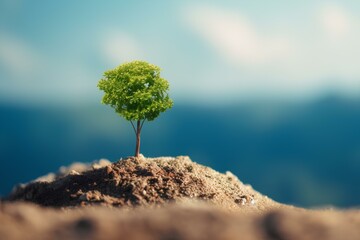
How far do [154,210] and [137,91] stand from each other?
13114 millimetres

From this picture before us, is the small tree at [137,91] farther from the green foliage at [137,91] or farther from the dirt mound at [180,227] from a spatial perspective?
the dirt mound at [180,227]

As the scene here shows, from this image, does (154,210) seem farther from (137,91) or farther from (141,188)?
(137,91)

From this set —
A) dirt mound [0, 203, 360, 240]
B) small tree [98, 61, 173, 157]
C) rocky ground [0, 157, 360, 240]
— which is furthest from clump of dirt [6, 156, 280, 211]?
dirt mound [0, 203, 360, 240]

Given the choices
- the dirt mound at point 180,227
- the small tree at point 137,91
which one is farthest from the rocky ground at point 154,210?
the small tree at point 137,91

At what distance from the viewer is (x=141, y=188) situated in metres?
24.8

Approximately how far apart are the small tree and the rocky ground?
8.54ft

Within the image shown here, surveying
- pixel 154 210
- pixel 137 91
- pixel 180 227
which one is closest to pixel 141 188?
pixel 137 91

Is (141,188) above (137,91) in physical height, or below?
below

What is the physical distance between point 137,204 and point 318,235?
11159 mm

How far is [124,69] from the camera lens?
1124 inches

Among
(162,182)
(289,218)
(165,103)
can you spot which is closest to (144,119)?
(165,103)

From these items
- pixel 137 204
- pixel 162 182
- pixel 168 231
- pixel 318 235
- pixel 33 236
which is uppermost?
pixel 162 182

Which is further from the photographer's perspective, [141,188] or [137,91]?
[137,91]

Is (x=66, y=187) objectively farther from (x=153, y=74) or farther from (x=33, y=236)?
(x=33, y=236)
